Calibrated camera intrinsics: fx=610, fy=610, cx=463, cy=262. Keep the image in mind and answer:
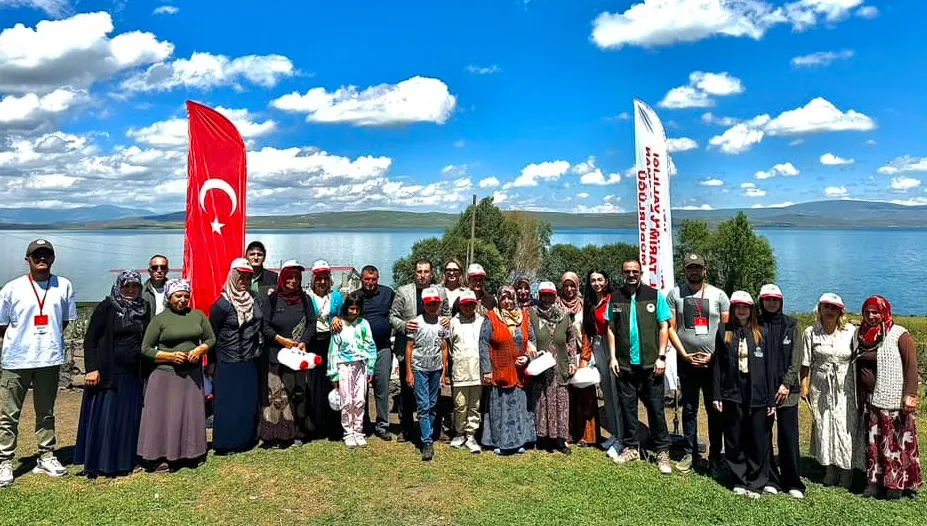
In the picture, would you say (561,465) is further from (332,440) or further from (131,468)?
(131,468)

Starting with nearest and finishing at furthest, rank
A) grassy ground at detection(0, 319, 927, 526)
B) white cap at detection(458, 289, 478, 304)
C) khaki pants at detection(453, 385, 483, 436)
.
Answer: grassy ground at detection(0, 319, 927, 526), white cap at detection(458, 289, 478, 304), khaki pants at detection(453, 385, 483, 436)

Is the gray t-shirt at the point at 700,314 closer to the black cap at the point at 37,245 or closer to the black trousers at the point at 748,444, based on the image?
the black trousers at the point at 748,444

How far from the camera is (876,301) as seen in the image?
4.69 m

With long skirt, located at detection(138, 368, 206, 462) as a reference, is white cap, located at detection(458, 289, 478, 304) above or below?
above

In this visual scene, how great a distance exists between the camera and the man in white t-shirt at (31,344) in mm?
4734

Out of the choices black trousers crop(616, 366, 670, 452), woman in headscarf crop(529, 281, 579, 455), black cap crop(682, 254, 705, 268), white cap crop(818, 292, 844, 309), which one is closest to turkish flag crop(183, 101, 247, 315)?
woman in headscarf crop(529, 281, 579, 455)

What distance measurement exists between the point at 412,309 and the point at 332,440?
151cm

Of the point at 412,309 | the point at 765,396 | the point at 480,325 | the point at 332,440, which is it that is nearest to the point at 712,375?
the point at 765,396

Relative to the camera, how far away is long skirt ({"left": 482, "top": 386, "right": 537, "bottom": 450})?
5.59 metres

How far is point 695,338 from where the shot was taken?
539 cm

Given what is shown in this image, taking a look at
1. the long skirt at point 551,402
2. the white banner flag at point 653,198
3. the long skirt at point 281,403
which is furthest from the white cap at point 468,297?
the white banner flag at point 653,198

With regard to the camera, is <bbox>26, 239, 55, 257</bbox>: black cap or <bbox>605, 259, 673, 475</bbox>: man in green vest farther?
<bbox>605, 259, 673, 475</bbox>: man in green vest

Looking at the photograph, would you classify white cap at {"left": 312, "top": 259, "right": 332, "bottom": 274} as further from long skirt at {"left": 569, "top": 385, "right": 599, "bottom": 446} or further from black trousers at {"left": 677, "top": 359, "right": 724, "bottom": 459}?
black trousers at {"left": 677, "top": 359, "right": 724, "bottom": 459}

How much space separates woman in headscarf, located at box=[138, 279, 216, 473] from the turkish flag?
5.01ft
